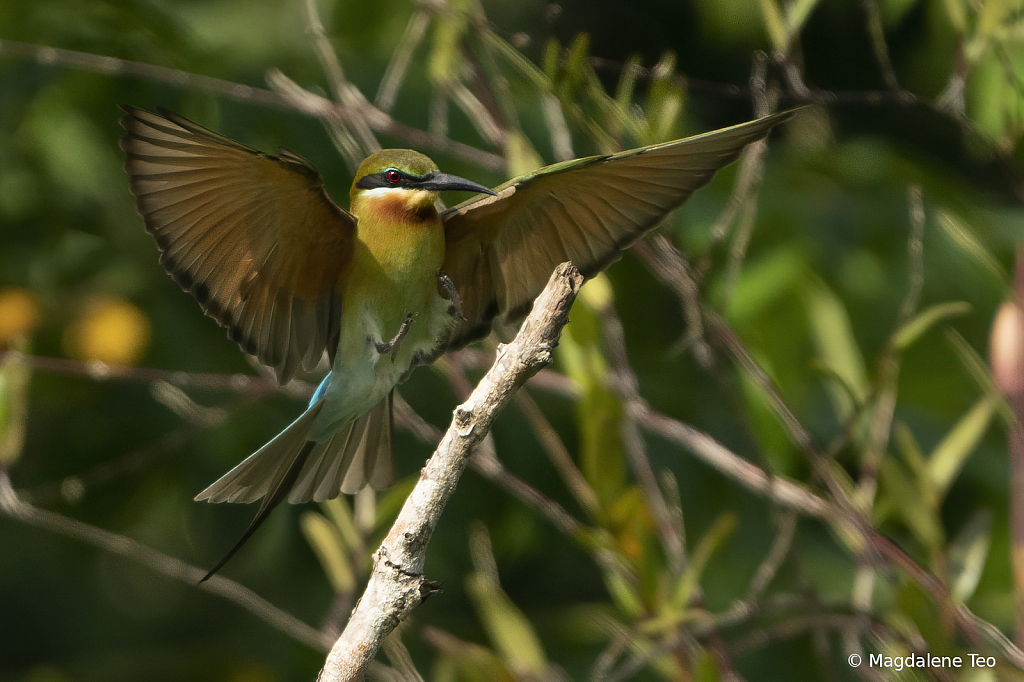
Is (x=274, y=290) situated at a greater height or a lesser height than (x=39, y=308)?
greater

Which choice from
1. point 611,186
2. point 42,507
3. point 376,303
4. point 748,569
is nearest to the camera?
point 611,186

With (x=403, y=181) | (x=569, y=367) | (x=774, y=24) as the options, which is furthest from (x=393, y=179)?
(x=774, y=24)

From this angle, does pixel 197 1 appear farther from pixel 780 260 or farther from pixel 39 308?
pixel 780 260

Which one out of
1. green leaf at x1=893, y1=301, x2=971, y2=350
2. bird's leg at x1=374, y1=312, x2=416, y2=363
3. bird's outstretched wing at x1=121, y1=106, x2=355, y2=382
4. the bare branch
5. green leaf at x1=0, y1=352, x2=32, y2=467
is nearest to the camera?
the bare branch

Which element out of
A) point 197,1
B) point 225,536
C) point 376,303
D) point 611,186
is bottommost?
point 225,536

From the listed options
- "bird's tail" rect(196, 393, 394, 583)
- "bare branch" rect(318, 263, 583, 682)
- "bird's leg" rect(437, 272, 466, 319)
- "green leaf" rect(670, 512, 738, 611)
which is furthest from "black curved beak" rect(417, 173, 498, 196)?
"green leaf" rect(670, 512, 738, 611)

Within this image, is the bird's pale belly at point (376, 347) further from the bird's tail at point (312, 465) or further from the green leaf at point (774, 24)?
the green leaf at point (774, 24)

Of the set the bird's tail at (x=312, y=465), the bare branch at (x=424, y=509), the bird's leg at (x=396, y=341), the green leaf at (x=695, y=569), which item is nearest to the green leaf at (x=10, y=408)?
the bird's tail at (x=312, y=465)

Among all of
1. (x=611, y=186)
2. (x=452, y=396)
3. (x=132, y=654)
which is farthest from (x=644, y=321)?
(x=132, y=654)

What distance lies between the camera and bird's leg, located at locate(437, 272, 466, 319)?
1746 millimetres

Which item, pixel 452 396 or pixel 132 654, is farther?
pixel 132 654

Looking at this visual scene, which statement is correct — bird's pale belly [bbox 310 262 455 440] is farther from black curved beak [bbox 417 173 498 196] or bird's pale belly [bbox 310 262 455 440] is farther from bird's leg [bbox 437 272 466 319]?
black curved beak [bbox 417 173 498 196]

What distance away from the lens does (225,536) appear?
301cm

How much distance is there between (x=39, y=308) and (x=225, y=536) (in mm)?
841
